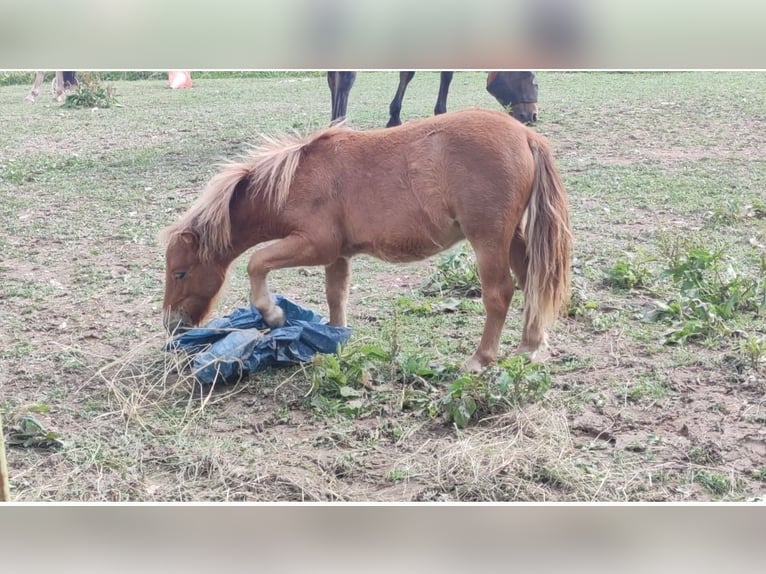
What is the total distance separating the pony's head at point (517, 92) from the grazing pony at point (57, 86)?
4423 mm

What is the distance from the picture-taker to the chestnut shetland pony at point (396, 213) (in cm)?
380

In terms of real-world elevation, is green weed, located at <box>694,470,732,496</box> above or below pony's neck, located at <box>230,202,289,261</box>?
below

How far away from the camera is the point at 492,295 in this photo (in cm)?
393

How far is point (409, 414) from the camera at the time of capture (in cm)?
360

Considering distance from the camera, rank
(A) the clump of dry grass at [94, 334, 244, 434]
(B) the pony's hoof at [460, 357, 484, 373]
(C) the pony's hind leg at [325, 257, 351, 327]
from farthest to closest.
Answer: (C) the pony's hind leg at [325, 257, 351, 327] → (B) the pony's hoof at [460, 357, 484, 373] → (A) the clump of dry grass at [94, 334, 244, 434]

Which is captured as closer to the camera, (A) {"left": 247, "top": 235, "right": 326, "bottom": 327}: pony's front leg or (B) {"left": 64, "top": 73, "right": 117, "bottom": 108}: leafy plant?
(A) {"left": 247, "top": 235, "right": 326, "bottom": 327}: pony's front leg

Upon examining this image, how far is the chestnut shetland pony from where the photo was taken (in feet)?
12.5

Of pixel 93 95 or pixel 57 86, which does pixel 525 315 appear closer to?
pixel 93 95

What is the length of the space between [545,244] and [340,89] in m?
3.51

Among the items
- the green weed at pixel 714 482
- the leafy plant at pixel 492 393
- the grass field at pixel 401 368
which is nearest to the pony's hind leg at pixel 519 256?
the grass field at pixel 401 368

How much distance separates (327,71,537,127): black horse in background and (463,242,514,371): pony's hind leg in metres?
3.09

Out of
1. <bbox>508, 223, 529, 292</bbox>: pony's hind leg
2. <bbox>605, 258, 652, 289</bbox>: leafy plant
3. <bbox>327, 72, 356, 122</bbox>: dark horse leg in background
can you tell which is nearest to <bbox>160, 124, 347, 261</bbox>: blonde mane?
<bbox>508, 223, 529, 292</bbox>: pony's hind leg

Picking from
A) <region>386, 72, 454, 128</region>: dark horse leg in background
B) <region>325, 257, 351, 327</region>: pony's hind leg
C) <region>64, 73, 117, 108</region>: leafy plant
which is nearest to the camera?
<region>325, 257, 351, 327</region>: pony's hind leg

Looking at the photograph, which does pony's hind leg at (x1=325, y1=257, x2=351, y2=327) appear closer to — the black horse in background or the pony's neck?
the pony's neck
